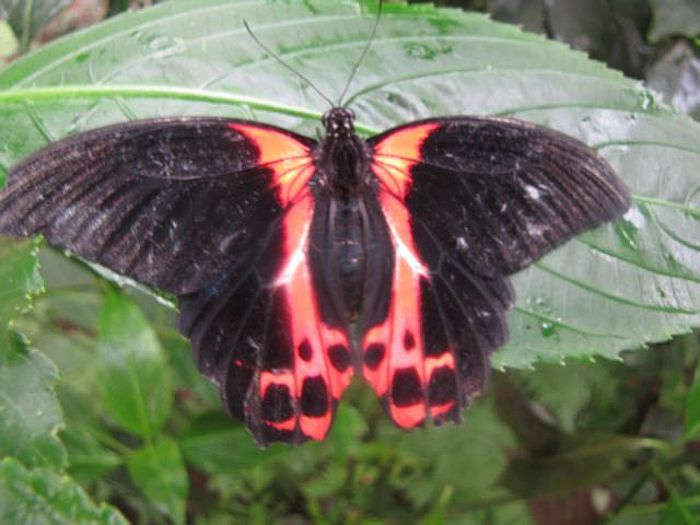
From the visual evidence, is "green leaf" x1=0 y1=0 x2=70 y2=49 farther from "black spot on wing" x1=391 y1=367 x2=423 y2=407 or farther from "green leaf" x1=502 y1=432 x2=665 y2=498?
"green leaf" x1=502 y1=432 x2=665 y2=498

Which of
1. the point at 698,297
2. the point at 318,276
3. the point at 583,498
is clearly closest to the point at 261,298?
the point at 318,276

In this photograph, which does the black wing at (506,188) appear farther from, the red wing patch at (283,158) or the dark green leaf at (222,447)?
the dark green leaf at (222,447)

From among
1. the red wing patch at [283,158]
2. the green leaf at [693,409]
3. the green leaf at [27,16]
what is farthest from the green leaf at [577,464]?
the green leaf at [27,16]

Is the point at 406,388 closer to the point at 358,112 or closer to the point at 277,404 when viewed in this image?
the point at 277,404

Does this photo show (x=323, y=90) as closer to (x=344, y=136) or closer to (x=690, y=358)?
(x=344, y=136)

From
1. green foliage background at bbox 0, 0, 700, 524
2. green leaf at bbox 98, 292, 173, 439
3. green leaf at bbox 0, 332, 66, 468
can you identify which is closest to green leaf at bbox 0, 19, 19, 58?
green foliage background at bbox 0, 0, 700, 524

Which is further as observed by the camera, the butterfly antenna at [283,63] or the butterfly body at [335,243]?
the butterfly antenna at [283,63]
